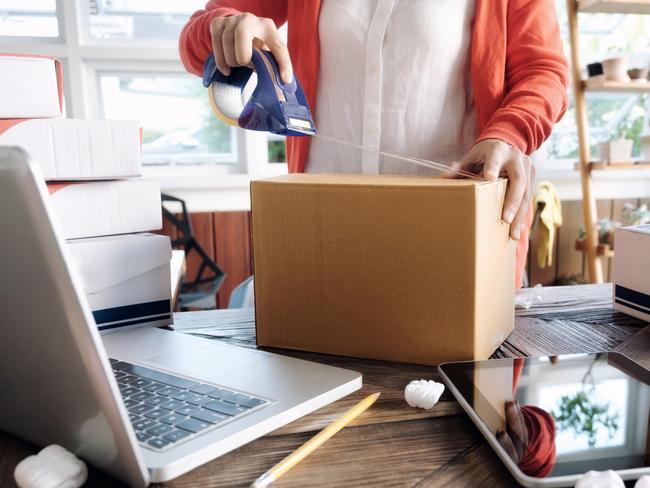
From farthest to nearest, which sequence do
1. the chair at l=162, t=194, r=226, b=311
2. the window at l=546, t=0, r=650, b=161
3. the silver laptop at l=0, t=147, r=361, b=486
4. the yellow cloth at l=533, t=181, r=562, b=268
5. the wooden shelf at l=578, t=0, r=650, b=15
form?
1. the window at l=546, t=0, r=650, b=161
2. the yellow cloth at l=533, t=181, r=562, b=268
3. the wooden shelf at l=578, t=0, r=650, b=15
4. the chair at l=162, t=194, r=226, b=311
5. the silver laptop at l=0, t=147, r=361, b=486

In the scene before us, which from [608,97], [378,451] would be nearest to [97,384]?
[378,451]

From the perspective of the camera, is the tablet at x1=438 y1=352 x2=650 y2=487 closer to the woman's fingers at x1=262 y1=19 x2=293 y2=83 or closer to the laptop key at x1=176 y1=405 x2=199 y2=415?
the laptop key at x1=176 y1=405 x2=199 y2=415

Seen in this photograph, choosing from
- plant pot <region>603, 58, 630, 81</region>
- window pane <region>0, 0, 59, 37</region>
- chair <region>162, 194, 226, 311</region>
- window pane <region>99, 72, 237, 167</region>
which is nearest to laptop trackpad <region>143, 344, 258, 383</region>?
chair <region>162, 194, 226, 311</region>

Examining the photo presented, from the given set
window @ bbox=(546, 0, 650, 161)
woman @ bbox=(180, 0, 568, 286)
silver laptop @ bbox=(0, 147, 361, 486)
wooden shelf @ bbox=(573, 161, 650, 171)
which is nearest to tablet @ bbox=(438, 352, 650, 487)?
silver laptop @ bbox=(0, 147, 361, 486)

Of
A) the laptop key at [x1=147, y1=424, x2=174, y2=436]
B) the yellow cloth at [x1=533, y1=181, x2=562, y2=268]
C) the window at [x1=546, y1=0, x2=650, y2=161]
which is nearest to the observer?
the laptop key at [x1=147, y1=424, x2=174, y2=436]

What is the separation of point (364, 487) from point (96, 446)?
0.61 feet

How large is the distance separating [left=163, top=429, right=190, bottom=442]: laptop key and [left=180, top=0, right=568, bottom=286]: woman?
58cm

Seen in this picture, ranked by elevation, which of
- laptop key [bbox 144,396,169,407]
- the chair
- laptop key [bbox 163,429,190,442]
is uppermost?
laptop key [bbox 144,396,169,407]

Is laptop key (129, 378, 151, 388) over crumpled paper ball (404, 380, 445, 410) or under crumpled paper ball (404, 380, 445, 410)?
over

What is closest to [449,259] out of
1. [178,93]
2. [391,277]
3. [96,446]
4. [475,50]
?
[391,277]

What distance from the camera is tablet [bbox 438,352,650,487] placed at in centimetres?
41

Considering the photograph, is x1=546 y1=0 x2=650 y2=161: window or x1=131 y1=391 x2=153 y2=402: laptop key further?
x1=546 y1=0 x2=650 y2=161: window

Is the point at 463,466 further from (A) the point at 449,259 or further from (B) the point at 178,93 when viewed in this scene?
(B) the point at 178,93

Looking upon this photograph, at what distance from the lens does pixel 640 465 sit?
16.1 inches
